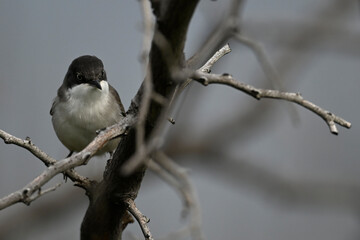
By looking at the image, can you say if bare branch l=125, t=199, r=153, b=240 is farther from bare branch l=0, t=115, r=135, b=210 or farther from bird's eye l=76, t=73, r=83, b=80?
bird's eye l=76, t=73, r=83, b=80

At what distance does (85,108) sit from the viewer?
5.05 m

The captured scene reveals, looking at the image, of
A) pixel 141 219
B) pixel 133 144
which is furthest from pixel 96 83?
pixel 133 144

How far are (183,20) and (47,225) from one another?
18.0 feet

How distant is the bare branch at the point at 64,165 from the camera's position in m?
2.06

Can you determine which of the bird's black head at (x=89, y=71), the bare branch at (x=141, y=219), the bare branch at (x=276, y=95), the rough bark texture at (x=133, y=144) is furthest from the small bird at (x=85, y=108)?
the bare branch at (x=276, y=95)

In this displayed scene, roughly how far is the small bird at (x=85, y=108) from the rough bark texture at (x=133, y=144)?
158 cm

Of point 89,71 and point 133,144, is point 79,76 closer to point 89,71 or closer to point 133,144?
point 89,71

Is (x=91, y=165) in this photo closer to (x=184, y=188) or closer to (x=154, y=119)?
(x=154, y=119)

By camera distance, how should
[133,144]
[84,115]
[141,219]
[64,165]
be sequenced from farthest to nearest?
[84,115]
[141,219]
[133,144]
[64,165]

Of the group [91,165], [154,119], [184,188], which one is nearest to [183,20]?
[154,119]

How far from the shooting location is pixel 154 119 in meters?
2.57

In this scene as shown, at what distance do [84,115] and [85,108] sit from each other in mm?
64

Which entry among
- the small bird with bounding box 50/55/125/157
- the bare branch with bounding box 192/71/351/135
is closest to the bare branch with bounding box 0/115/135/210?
the bare branch with bounding box 192/71/351/135

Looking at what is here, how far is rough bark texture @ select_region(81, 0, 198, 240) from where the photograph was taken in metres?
2.23
